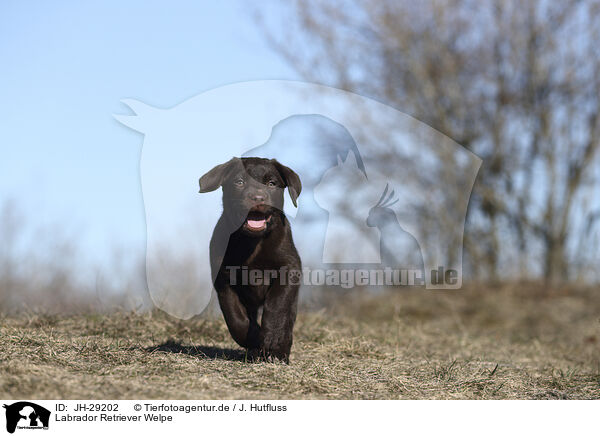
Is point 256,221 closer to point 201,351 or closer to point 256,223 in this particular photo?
point 256,223

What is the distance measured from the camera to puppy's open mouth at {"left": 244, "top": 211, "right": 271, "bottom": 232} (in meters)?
5.24

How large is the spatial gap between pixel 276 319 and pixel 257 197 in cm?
92

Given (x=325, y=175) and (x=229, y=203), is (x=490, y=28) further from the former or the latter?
(x=229, y=203)

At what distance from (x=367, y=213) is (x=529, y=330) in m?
3.79

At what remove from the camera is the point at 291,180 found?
5.45 metres

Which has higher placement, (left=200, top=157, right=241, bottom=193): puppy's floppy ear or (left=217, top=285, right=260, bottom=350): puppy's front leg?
(left=200, top=157, right=241, bottom=193): puppy's floppy ear

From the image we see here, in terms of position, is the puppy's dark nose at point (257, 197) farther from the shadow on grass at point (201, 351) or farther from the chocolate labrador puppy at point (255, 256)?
the shadow on grass at point (201, 351)

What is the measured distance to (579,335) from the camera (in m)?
11.6

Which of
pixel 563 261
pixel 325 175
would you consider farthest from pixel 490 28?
pixel 325 175
